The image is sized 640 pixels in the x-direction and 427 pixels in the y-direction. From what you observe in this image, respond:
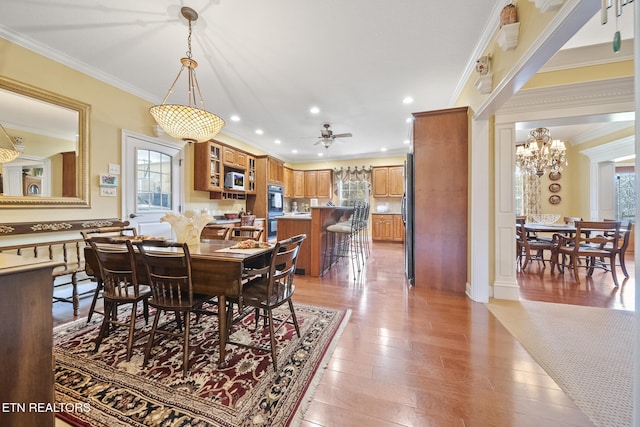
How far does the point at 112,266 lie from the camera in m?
1.87

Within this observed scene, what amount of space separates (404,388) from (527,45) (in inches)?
95.3

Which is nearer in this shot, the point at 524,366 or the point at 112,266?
the point at 524,366

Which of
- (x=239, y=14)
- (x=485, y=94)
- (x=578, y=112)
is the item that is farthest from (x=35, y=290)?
(x=578, y=112)

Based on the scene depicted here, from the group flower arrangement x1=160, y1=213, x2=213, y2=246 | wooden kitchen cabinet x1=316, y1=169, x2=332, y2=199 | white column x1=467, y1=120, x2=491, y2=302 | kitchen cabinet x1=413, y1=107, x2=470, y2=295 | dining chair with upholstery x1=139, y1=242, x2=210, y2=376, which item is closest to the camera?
dining chair with upholstery x1=139, y1=242, x2=210, y2=376

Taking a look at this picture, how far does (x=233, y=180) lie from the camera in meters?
5.08

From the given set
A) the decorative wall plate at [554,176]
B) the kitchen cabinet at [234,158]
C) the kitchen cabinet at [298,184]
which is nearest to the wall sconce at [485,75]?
the kitchen cabinet at [234,158]

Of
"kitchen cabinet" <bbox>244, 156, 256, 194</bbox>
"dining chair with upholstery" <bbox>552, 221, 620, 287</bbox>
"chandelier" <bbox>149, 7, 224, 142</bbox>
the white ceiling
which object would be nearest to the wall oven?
"kitchen cabinet" <bbox>244, 156, 256, 194</bbox>

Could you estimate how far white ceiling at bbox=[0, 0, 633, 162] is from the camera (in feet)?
6.88

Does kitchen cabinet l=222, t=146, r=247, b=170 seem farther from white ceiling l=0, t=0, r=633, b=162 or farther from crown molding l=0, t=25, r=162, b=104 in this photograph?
crown molding l=0, t=25, r=162, b=104

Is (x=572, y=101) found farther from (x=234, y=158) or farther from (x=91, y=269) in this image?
(x=234, y=158)

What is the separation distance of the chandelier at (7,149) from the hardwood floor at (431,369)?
5.41 feet

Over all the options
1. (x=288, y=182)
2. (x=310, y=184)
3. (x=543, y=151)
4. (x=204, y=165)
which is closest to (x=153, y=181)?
(x=204, y=165)

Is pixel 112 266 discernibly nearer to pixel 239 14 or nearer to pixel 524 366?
pixel 239 14

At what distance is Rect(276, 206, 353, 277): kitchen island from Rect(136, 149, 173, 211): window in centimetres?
199
